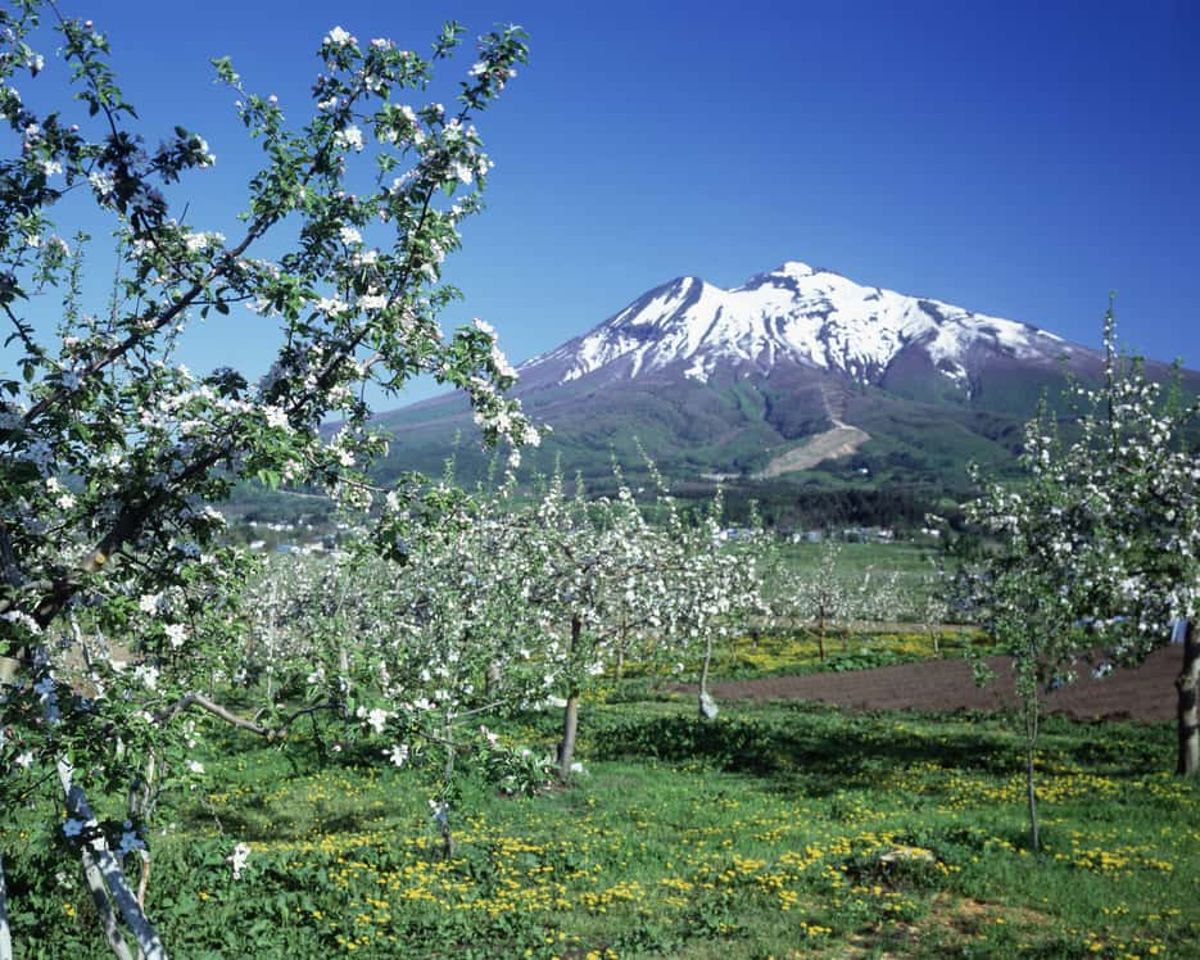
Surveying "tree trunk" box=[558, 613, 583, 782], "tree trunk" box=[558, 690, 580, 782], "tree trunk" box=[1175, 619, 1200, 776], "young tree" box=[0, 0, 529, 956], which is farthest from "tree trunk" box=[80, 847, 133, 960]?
"tree trunk" box=[1175, 619, 1200, 776]

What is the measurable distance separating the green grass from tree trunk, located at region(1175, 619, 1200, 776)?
0.75 metres

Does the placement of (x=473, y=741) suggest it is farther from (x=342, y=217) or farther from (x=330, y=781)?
(x=330, y=781)

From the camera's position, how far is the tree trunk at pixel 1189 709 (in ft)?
71.3

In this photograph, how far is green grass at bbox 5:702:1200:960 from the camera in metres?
11.5

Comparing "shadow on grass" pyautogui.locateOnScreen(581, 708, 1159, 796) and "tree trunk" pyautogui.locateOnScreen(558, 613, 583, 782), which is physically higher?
"tree trunk" pyautogui.locateOnScreen(558, 613, 583, 782)

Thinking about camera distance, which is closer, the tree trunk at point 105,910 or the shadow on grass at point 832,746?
the tree trunk at point 105,910

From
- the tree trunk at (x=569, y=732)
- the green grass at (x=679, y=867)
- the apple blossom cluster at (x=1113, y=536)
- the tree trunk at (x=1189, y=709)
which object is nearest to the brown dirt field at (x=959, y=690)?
the tree trunk at (x=1189, y=709)

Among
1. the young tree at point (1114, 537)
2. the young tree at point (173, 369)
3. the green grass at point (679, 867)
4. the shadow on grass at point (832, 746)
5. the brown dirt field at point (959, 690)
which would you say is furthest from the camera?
the brown dirt field at point (959, 690)

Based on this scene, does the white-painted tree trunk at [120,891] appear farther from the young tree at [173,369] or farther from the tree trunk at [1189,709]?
the tree trunk at [1189,709]

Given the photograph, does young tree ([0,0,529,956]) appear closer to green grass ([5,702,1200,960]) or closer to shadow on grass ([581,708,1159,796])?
green grass ([5,702,1200,960])

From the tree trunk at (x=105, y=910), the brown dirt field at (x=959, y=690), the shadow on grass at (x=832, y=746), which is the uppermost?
the tree trunk at (x=105, y=910)

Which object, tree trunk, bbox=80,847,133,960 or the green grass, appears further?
→ the green grass

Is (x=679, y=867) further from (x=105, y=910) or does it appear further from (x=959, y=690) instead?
(x=959, y=690)

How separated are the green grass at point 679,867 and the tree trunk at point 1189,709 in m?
0.75
